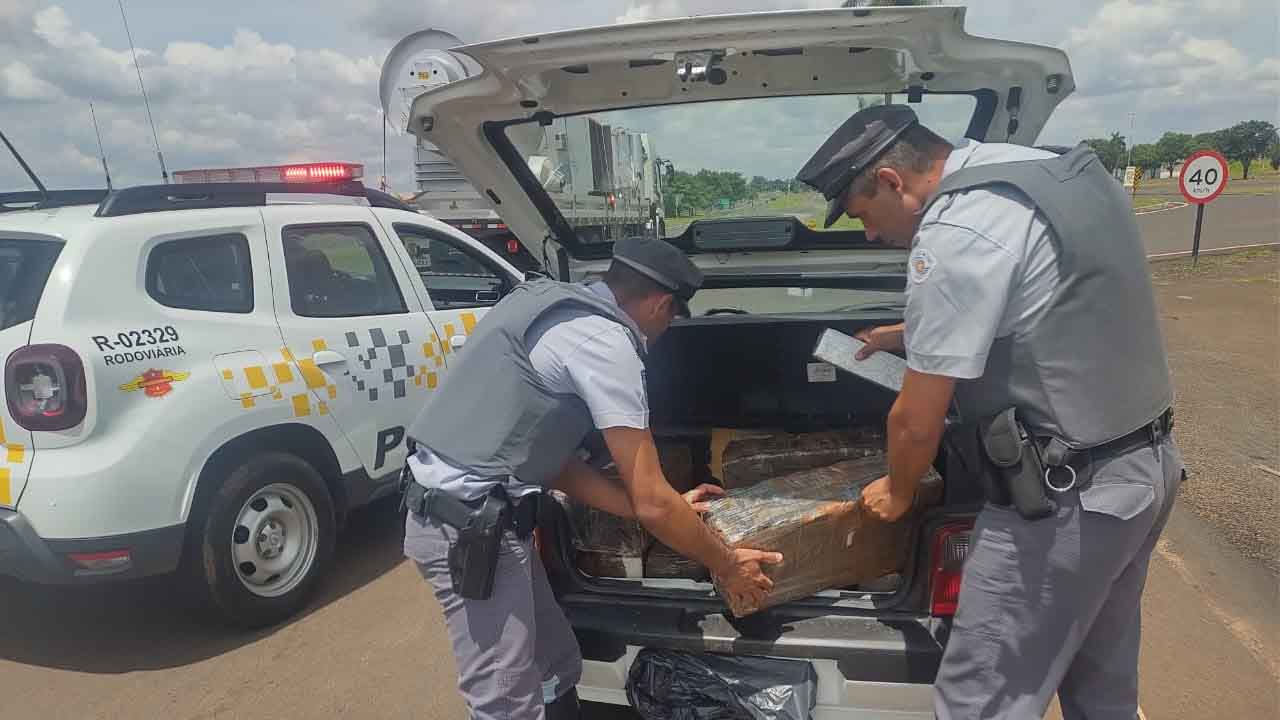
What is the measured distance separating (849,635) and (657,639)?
0.51 meters

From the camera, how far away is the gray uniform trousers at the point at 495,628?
1991 millimetres

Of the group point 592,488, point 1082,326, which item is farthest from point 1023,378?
point 592,488

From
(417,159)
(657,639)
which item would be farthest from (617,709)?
(417,159)

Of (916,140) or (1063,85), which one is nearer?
(916,140)

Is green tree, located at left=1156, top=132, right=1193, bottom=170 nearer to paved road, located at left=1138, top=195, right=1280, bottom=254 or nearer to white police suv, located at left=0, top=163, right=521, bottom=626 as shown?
paved road, located at left=1138, top=195, right=1280, bottom=254

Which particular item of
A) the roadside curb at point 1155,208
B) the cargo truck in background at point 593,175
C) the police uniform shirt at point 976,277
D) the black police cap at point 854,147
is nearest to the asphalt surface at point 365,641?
the cargo truck in background at point 593,175

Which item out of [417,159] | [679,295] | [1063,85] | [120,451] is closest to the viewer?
[679,295]

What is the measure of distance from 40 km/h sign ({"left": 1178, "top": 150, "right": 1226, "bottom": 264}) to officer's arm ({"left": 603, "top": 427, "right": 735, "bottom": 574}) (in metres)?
13.2

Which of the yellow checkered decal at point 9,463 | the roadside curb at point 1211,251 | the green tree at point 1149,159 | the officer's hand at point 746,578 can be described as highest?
the green tree at point 1149,159

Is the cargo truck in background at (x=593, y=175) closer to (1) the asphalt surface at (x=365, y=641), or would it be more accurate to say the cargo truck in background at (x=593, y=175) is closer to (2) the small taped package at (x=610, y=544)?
(2) the small taped package at (x=610, y=544)

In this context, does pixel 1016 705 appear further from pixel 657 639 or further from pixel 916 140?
pixel 916 140

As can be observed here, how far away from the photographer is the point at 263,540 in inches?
137

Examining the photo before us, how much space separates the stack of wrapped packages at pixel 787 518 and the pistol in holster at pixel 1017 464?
0.50 metres

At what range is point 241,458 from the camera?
→ 3.34 m
